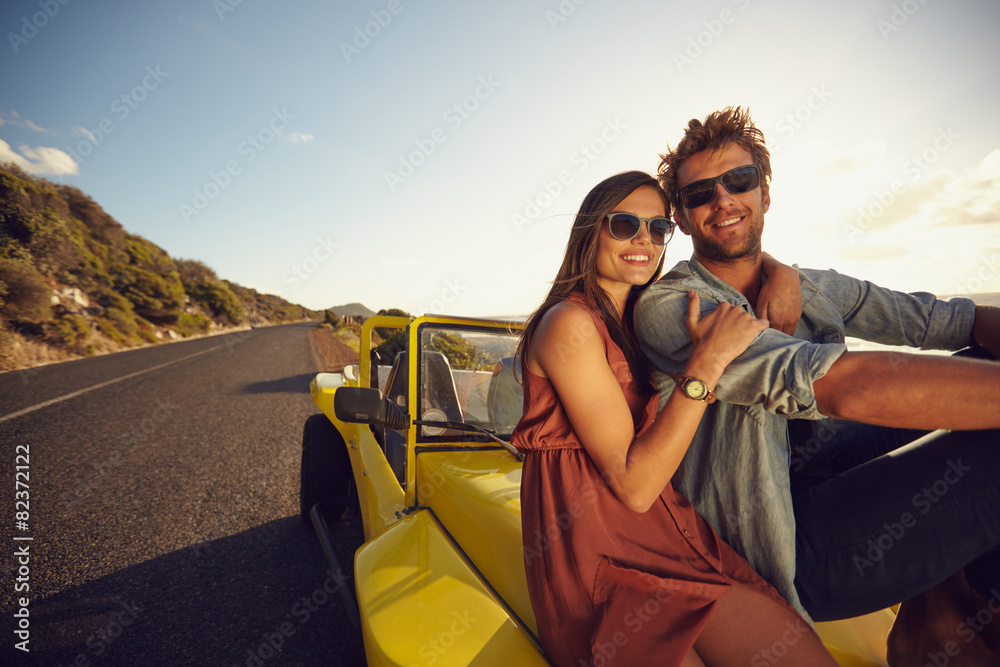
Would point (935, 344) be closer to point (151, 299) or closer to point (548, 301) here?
point (548, 301)

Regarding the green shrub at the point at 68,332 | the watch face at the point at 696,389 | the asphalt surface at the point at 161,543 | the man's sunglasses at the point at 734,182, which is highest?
the green shrub at the point at 68,332

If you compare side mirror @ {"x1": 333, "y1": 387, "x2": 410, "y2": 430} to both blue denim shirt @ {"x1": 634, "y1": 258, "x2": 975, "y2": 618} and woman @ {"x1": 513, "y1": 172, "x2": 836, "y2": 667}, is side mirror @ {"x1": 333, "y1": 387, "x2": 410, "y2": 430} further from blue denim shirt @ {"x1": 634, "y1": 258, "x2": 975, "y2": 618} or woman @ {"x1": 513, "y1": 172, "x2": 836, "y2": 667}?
blue denim shirt @ {"x1": 634, "y1": 258, "x2": 975, "y2": 618}

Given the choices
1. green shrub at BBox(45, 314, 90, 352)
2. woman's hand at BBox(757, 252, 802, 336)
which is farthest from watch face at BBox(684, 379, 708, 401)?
green shrub at BBox(45, 314, 90, 352)

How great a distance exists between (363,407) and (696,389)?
1333mm

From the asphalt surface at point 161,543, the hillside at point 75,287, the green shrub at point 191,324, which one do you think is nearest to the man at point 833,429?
the asphalt surface at point 161,543

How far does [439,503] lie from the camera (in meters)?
1.95

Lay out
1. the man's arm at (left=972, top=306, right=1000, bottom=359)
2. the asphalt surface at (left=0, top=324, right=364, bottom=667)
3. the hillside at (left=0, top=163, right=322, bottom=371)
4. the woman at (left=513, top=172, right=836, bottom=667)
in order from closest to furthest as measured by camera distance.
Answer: the woman at (left=513, top=172, right=836, bottom=667) → the man's arm at (left=972, top=306, right=1000, bottom=359) → the asphalt surface at (left=0, top=324, right=364, bottom=667) → the hillside at (left=0, top=163, right=322, bottom=371)

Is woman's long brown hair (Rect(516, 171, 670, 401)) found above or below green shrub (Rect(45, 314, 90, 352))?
below

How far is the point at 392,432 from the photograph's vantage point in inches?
111

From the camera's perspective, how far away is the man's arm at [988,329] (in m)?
1.38

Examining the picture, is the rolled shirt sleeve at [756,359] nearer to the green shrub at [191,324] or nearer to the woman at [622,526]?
the woman at [622,526]

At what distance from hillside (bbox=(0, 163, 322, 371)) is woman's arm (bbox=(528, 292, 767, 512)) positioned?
13642 mm

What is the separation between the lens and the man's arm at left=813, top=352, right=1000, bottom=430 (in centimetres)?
87

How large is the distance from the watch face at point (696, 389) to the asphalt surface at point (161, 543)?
5.18ft
